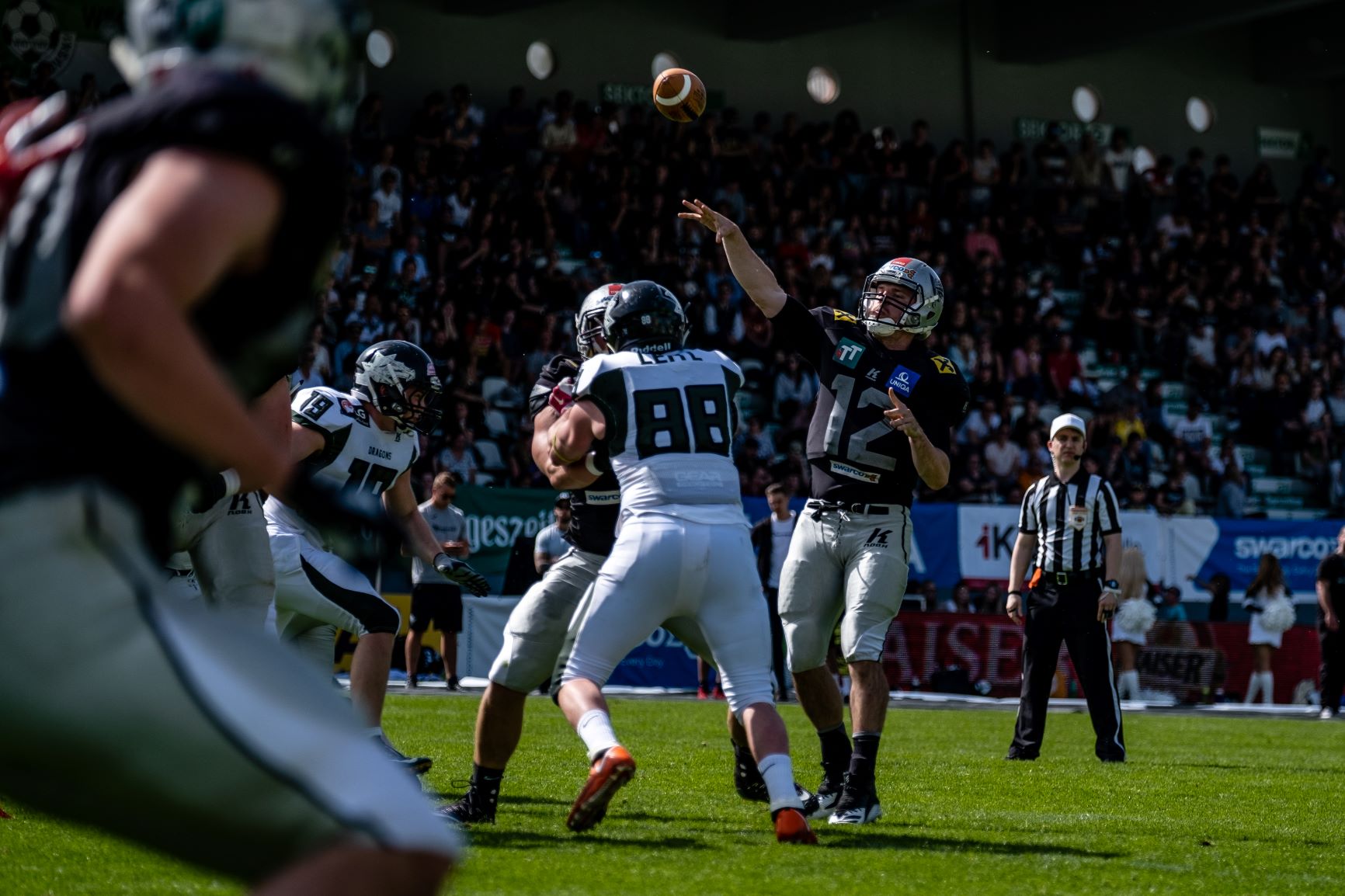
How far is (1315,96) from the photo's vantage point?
35.7 m

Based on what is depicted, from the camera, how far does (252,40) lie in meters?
2.41

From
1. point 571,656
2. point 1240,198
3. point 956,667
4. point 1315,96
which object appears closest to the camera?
point 571,656

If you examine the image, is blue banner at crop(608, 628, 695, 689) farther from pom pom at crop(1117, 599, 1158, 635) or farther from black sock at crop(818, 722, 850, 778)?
black sock at crop(818, 722, 850, 778)

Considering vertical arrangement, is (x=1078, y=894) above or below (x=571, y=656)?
below

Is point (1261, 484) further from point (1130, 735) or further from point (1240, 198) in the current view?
point (1130, 735)

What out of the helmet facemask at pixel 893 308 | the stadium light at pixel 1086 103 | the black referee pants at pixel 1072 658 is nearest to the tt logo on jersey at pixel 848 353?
the helmet facemask at pixel 893 308

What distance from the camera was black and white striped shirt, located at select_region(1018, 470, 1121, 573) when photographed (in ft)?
38.4

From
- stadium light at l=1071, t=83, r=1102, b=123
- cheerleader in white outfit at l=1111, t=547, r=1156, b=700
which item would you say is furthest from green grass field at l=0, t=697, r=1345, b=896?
stadium light at l=1071, t=83, r=1102, b=123

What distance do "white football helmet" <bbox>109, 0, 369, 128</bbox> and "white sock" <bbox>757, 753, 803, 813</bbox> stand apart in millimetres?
3898

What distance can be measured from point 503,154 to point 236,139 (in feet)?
74.9

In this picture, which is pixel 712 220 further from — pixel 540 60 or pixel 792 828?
pixel 540 60

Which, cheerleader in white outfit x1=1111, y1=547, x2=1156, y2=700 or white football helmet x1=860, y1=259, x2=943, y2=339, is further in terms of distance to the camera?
cheerleader in white outfit x1=1111, y1=547, x2=1156, y2=700

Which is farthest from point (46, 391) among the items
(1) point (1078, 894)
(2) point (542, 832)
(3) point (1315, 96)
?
(3) point (1315, 96)

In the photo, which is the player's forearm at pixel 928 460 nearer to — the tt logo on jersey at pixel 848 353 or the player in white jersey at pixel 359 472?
the tt logo on jersey at pixel 848 353
